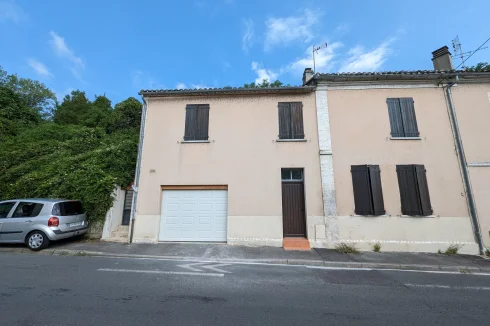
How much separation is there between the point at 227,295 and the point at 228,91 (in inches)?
291

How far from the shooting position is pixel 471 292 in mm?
4438

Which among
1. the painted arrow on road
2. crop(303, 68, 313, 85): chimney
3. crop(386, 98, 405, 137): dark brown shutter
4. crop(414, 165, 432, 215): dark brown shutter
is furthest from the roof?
the painted arrow on road

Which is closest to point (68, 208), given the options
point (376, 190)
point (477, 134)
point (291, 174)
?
point (291, 174)

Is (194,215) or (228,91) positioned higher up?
(228,91)

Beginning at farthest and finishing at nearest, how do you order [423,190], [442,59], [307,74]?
[307,74]
[442,59]
[423,190]

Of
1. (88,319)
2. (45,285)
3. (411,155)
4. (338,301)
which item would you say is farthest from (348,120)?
(45,285)

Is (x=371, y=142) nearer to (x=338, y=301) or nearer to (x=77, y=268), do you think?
(x=338, y=301)

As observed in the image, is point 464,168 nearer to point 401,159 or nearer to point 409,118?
point 401,159

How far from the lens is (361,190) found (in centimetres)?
804

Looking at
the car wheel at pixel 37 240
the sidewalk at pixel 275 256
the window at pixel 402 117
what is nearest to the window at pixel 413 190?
the window at pixel 402 117

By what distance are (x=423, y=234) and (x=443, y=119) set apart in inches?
174

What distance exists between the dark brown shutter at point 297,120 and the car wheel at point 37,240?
9.02m

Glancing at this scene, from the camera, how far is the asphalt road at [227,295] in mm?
3168

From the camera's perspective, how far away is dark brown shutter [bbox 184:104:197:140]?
902 centimetres
